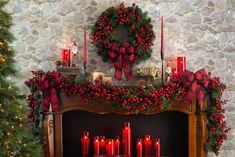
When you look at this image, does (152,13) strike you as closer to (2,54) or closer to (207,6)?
(207,6)

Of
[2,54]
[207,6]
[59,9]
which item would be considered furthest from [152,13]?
[2,54]

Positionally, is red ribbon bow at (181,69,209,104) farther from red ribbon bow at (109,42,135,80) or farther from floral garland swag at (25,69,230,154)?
red ribbon bow at (109,42,135,80)

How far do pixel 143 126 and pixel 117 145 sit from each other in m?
0.45

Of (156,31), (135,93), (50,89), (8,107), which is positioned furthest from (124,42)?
(8,107)

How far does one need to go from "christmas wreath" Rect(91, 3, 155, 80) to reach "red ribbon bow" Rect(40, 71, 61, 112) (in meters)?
0.90

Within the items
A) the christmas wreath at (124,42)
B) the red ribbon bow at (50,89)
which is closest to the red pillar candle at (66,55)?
the christmas wreath at (124,42)

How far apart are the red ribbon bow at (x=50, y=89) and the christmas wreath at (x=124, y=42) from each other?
0.90m

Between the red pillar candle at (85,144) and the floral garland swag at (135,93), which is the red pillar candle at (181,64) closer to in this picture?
the floral garland swag at (135,93)

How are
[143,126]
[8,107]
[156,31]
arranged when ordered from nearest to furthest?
[8,107] < [143,126] < [156,31]

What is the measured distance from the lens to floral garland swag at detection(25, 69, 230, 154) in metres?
4.59

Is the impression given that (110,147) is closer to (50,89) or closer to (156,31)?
(50,89)

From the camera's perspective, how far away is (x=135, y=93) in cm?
462

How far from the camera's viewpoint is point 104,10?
5.43 metres

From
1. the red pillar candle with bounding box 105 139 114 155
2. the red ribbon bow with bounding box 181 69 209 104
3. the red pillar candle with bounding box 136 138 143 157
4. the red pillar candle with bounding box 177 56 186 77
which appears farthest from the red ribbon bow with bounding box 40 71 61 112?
the red pillar candle with bounding box 177 56 186 77
